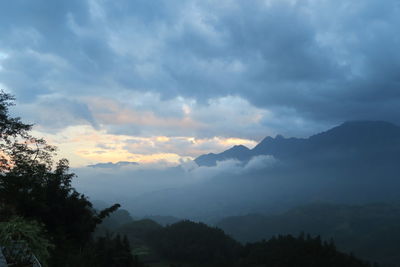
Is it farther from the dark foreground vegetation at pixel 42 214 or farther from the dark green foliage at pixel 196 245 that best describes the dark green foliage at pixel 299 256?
the dark foreground vegetation at pixel 42 214

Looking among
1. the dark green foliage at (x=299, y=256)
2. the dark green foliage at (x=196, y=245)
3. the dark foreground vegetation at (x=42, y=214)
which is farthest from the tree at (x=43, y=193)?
the dark green foliage at (x=196, y=245)

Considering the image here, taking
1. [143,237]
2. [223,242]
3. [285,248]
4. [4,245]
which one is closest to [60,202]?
[4,245]

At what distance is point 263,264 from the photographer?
120750 millimetres

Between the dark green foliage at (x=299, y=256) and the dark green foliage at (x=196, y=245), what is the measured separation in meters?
19.9

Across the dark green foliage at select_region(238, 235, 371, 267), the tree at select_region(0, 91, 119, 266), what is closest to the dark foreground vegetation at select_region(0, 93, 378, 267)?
the tree at select_region(0, 91, 119, 266)

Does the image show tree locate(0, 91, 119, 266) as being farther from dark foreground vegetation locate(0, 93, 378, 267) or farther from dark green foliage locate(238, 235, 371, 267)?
dark green foliage locate(238, 235, 371, 267)

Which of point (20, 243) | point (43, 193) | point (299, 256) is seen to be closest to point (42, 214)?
point (43, 193)

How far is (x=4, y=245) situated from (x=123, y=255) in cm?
5493

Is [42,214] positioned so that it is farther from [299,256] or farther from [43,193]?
[299,256]

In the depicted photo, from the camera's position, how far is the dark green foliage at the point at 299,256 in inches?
4663

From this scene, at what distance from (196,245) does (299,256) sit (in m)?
57.7

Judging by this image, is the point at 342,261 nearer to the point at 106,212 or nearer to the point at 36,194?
the point at 106,212

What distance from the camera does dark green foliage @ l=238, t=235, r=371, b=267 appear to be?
118 metres

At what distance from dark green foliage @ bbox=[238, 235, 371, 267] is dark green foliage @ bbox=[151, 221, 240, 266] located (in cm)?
1985
